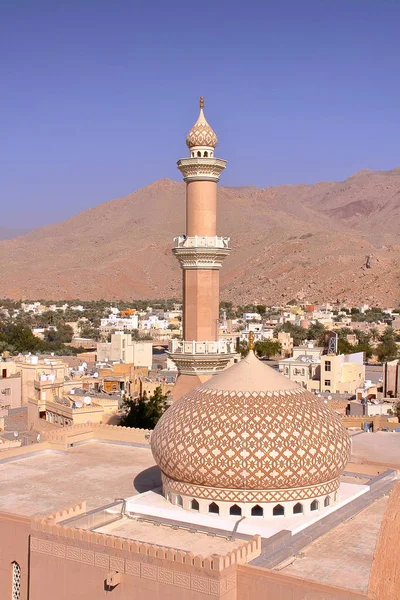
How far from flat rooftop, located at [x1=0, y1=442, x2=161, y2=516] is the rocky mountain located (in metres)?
64.6

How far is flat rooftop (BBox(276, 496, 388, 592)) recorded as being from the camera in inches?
317

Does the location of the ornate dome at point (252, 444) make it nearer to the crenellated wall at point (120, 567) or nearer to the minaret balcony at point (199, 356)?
the crenellated wall at point (120, 567)

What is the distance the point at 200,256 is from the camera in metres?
15.9

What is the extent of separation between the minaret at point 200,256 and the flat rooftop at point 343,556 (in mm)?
6269

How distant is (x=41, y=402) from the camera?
66.4 feet

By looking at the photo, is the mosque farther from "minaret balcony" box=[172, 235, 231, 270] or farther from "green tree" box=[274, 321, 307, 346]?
"green tree" box=[274, 321, 307, 346]

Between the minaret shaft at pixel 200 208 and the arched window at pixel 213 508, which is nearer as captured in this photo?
the arched window at pixel 213 508

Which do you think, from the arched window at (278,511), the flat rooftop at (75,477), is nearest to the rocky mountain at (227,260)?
the flat rooftop at (75,477)

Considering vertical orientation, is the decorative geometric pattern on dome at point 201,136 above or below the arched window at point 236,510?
above

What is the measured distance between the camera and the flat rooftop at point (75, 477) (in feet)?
35.3

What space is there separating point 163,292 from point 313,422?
89.4 m

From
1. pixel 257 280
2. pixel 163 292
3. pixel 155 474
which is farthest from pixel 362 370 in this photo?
pixel 163 292

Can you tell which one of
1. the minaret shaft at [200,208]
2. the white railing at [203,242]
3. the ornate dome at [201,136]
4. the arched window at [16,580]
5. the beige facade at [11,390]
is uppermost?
the ornate dome at [201,136]

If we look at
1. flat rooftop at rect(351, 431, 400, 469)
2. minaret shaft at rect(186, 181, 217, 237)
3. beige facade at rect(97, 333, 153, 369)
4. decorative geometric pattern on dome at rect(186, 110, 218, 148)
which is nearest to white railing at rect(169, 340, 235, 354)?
minaret shaft at rect(186, 181, 217, 237)
